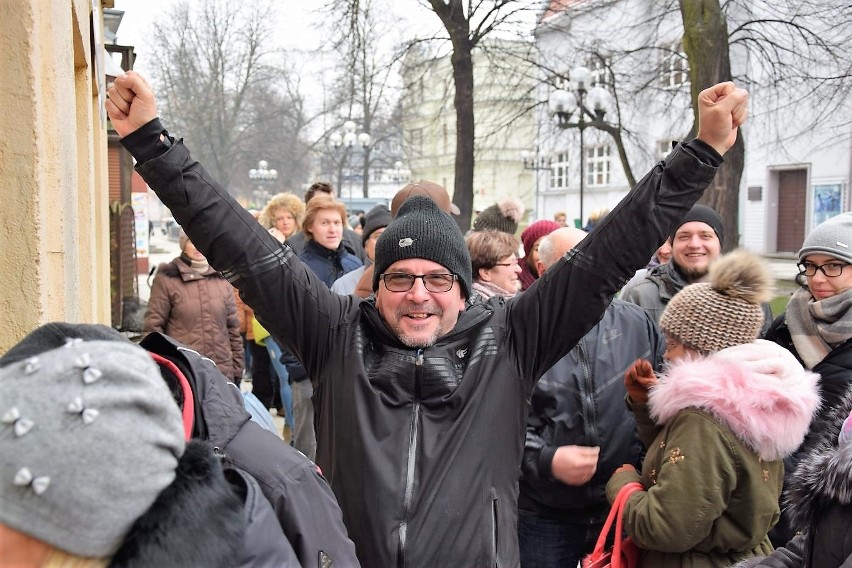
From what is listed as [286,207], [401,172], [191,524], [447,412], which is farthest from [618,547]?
[401,172]

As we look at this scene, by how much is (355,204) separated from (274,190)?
10.4m

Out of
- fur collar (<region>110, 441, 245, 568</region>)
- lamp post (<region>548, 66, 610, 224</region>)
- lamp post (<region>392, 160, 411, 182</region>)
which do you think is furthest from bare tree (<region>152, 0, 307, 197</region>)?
fur collar (<region>110, 441, 245, 568</region>)

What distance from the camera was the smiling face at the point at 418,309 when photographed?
2.35 metres

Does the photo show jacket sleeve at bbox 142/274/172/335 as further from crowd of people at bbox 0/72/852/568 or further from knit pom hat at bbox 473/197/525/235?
crowd of people at bbox 0/72/852/568

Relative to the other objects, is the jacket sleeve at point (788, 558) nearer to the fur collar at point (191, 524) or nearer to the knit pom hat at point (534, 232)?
the fur collar at point (191, 524)

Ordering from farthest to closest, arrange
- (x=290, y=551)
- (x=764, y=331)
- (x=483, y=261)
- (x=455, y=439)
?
(x=483, y=261)
(x=764, y=331)
(x=455, y=439)
(x=290, y=551)

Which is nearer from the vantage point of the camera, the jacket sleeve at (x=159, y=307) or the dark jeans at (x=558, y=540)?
the dark jeans at (x=558, y=540)

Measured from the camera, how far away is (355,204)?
37.2 m

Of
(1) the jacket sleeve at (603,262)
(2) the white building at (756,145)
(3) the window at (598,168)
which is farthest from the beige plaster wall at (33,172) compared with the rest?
(3) the window at (598,168)

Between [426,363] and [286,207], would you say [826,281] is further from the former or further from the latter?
[286,207]

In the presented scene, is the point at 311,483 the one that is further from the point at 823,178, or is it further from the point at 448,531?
the point at 823,178

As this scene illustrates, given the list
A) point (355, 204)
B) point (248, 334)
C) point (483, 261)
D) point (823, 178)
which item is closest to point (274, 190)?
point (355, 204)

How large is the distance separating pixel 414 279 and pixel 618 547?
118cm

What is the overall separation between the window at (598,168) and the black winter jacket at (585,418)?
35.6m
